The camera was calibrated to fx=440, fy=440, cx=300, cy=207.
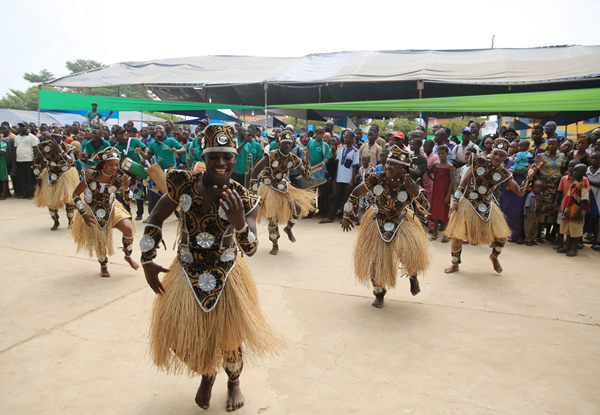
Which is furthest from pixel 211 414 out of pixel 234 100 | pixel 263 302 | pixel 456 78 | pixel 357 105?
pixel 234 100

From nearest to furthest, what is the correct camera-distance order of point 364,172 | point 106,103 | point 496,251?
point 496,251 → point 364,172 → point 106,103

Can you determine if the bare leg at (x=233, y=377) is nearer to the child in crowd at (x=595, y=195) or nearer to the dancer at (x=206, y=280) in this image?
the dancer at (x=206, y=280)

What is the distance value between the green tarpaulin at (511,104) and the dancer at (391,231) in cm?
458

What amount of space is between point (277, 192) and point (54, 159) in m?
4.16

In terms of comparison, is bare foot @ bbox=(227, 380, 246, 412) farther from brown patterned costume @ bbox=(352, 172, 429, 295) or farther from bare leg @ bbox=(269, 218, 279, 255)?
bare leg @ bbox=(269, 218, 279, 255)

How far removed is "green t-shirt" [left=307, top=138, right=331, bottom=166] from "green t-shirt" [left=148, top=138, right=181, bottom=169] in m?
2.87

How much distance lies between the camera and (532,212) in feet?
25.0

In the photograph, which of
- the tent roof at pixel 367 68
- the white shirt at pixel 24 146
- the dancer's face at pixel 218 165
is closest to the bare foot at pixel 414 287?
the dancer's face at pixel 218 165

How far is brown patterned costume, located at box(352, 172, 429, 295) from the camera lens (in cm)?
442

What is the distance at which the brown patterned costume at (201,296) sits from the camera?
2.61m

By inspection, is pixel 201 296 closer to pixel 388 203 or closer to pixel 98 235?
pixel 388 203

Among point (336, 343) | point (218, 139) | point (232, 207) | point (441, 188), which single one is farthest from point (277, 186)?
point (232, 207)

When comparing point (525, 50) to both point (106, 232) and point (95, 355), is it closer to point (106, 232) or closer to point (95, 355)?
point (106, 232)

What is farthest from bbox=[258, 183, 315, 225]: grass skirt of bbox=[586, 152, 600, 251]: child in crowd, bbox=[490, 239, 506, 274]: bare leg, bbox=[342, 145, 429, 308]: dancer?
bbox=[586, 152, 600, 251]: child in crowd
